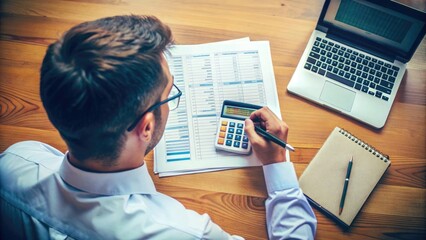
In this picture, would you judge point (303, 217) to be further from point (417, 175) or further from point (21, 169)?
point (21, 169)

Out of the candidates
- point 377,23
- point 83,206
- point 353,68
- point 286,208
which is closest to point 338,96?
point 353,68

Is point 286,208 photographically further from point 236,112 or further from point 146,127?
point 146,127

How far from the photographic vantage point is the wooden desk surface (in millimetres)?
732

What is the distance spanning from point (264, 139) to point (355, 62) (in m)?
0.33

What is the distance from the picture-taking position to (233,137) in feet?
2.52

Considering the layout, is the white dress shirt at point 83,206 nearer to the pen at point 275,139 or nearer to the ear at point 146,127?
the ear at point 146,127

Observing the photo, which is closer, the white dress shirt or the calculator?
the white dress shirt

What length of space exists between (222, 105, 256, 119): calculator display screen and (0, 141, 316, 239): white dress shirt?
0.25m

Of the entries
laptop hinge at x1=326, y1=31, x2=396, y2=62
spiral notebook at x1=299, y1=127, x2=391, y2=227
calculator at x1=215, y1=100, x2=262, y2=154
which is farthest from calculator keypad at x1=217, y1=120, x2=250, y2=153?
laptop hinge at x1=326, y1=31, x2=396, y2=62

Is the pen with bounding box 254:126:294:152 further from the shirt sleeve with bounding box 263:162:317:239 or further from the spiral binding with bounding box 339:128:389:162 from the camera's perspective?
the spiral binding with bounding box 339:128:389:162

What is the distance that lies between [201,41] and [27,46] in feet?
1.62

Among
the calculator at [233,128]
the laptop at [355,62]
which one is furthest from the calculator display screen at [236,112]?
the laptop at [355,62]

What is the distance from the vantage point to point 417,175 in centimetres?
77

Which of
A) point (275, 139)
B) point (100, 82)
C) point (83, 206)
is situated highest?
point (100, 82)
